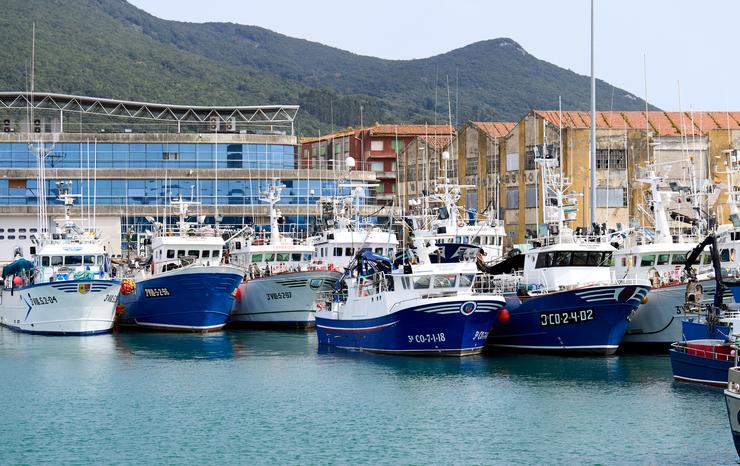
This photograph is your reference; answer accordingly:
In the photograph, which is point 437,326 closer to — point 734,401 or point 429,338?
point 429,338

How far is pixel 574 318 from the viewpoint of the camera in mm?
47250

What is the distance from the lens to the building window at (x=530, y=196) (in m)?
86.4

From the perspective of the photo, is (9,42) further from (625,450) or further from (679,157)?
(625,450)

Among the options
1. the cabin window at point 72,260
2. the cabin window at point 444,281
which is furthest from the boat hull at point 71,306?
the cabin window at point 444,281

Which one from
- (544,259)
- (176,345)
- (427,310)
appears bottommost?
(176,345)

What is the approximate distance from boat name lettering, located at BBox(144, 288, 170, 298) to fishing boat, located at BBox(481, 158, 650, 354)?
17.0 meters

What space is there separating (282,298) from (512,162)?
3250 cm

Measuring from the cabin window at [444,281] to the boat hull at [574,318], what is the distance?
4.09m

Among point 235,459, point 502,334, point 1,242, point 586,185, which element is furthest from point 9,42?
point 235,459

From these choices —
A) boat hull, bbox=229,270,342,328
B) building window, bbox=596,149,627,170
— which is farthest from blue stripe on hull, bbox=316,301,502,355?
building window, bbox=596,149,627,170

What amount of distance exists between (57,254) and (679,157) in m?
45.4

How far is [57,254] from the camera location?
59.9 metres

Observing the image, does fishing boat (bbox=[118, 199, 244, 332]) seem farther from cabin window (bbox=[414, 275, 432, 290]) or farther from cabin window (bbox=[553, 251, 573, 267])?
cabin window (bbox=[553, 251, 573, 267])

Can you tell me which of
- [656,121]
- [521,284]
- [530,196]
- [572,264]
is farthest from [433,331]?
[656,121]
